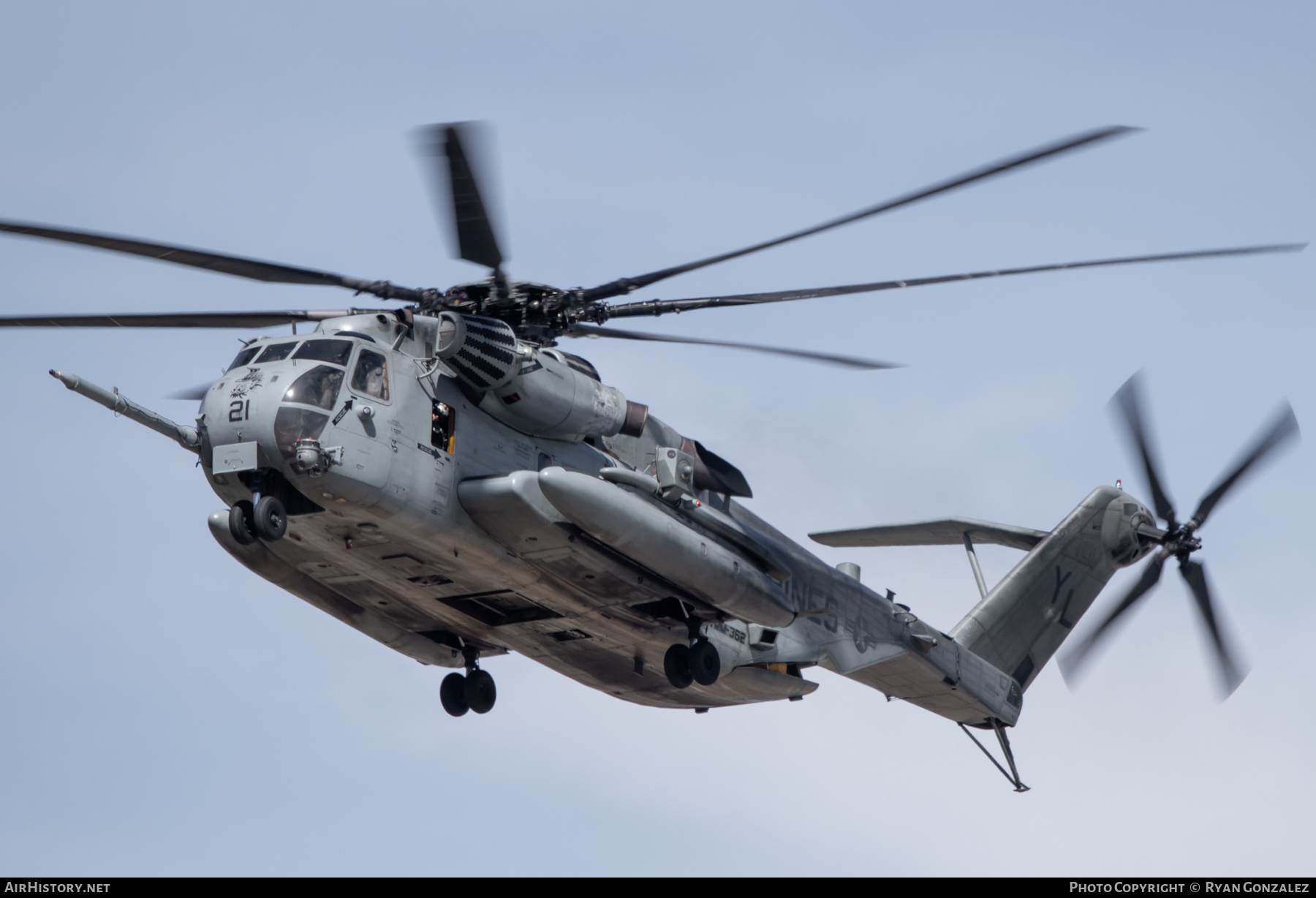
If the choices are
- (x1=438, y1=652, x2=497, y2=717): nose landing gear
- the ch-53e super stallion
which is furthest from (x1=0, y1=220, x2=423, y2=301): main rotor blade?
(x1=438, y1=652, x2=497, y2=717): nose landing gear

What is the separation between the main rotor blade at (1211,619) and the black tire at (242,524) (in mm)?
15438

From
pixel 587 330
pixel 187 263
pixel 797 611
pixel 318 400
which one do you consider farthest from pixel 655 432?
pixel 187 263

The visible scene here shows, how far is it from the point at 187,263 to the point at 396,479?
353cm

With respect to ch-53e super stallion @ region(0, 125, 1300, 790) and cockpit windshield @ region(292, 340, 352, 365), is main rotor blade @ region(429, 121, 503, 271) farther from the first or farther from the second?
cockpit windshield @ region(292, 340, 352, 365)

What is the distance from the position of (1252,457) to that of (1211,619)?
276 cm

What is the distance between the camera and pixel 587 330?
Answer: 67.6 feet

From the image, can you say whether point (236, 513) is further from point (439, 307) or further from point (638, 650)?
point (638, 650)

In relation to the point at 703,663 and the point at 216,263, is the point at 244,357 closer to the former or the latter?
the point at 216,263

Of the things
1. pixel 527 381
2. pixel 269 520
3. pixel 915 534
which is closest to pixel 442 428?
pixel 527 381

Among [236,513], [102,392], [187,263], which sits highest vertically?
[187,263]

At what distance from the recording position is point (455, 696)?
76.6ft

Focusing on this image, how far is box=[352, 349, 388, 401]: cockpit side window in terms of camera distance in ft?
60.7

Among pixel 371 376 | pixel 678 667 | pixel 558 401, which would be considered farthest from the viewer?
pixel 678 667

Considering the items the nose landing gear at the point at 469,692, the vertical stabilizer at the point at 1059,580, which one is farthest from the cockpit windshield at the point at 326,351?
the vertical stabilizer at the point at 1059,580
